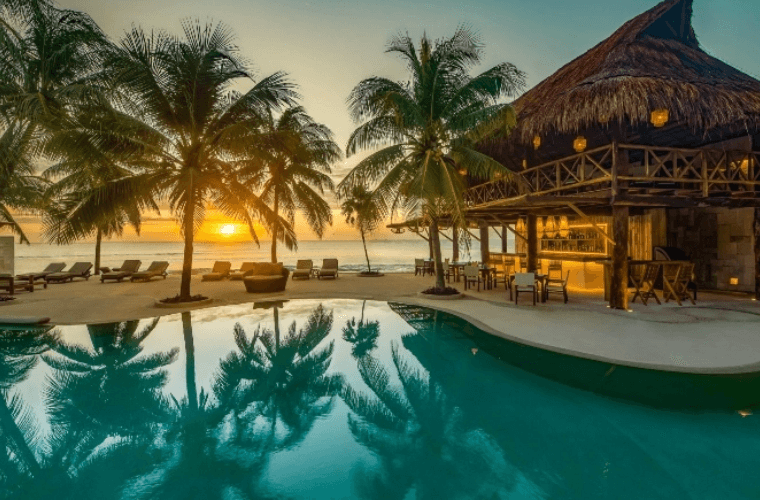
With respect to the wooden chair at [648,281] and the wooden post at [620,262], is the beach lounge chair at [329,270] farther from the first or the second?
the wooden chair at [648,281]

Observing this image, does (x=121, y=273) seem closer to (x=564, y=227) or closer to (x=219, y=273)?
(x=219, y=273)

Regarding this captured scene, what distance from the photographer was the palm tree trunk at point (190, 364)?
15.1ft

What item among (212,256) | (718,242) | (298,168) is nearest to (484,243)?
(718,242)

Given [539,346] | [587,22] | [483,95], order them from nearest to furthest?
[539,346], [483,95], [587,22]

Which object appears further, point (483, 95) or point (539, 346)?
point (483, 95)

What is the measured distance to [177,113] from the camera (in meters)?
9.51

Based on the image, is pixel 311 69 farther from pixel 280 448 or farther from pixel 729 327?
pixel 729 327

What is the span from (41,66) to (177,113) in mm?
3078

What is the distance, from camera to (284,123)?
16391 mm

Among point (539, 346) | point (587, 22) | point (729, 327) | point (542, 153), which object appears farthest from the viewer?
point (587, 22)

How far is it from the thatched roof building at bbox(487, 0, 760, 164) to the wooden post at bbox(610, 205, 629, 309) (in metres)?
1.88

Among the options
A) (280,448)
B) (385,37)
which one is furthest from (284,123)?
(280,448)

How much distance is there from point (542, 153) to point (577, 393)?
34.3ft

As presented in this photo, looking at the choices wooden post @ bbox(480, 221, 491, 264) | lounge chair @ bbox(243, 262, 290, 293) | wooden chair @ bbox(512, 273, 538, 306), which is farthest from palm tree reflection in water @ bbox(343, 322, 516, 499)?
wooden post @ bbox(480, 221, 491, 264)
